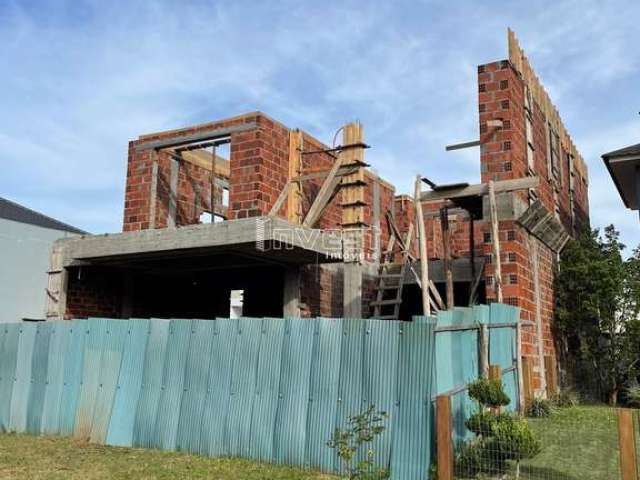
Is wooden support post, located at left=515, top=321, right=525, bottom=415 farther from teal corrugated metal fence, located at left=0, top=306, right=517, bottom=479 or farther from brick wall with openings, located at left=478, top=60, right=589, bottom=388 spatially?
brick wall with openings, located at left=478, top=60, right=589, bottom=388

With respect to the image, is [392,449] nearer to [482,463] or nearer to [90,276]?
[482,463]

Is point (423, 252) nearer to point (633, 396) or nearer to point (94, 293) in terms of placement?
point (633, 396)

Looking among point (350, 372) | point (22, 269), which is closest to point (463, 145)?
point (350, 372)

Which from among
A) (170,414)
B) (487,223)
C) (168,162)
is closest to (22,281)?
(168,162)

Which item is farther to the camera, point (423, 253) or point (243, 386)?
point (423, 253)

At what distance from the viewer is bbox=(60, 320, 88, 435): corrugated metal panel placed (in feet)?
32.6

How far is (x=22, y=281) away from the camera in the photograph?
21.6 m

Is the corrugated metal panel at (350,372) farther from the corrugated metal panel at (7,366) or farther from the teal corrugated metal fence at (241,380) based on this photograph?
the corrugated metal panel at (7,366)

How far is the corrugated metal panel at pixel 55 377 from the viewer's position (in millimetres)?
10117

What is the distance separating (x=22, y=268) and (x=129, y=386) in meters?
14.3

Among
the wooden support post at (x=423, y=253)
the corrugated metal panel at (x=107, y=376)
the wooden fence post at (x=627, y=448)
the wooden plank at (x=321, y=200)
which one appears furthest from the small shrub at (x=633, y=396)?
the corrugated metal panel at (x=107, y=376)

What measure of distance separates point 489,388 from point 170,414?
4533mm

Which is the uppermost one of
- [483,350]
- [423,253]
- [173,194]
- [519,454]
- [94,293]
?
[173,194]

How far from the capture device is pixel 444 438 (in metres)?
6.29
